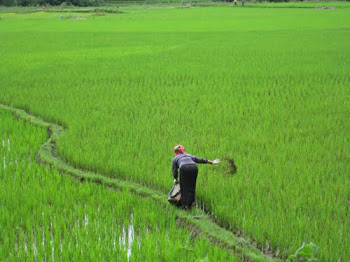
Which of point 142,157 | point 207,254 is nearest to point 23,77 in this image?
point 142,157

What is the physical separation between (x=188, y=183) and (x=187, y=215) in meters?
0.22

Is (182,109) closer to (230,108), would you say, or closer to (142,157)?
(230,108)

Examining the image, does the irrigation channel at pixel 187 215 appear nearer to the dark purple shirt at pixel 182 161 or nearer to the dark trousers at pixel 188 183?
the dark trousers at pixel 188 183

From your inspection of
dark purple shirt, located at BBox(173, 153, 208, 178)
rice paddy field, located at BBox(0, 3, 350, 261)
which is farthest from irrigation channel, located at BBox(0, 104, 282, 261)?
dark purple shirt, located at BBox(173, 153, 208, 178)

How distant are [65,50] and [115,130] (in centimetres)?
767

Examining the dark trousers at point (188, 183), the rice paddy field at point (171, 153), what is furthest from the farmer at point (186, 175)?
the rice paddy field at point (171, 153)

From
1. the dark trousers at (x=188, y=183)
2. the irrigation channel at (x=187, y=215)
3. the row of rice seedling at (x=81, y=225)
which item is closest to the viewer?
the row of rice seedling at (x=81, y=225)

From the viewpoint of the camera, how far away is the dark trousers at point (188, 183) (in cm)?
253

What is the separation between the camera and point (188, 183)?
2580 millimetres

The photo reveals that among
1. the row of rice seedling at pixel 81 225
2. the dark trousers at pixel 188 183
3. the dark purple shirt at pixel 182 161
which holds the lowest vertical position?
the row of rice seedling at pixel 81 225

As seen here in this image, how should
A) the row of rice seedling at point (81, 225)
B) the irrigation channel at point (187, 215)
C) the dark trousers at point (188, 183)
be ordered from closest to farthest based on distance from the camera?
the row of rice seedling at point (81, 225)
the irrigation channel at point (187, 215)
the dark trousers at point (188, 183)

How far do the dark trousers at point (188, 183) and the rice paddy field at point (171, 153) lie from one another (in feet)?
0.41

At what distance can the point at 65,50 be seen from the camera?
11.3 meters

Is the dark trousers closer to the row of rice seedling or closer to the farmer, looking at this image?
the farmer
